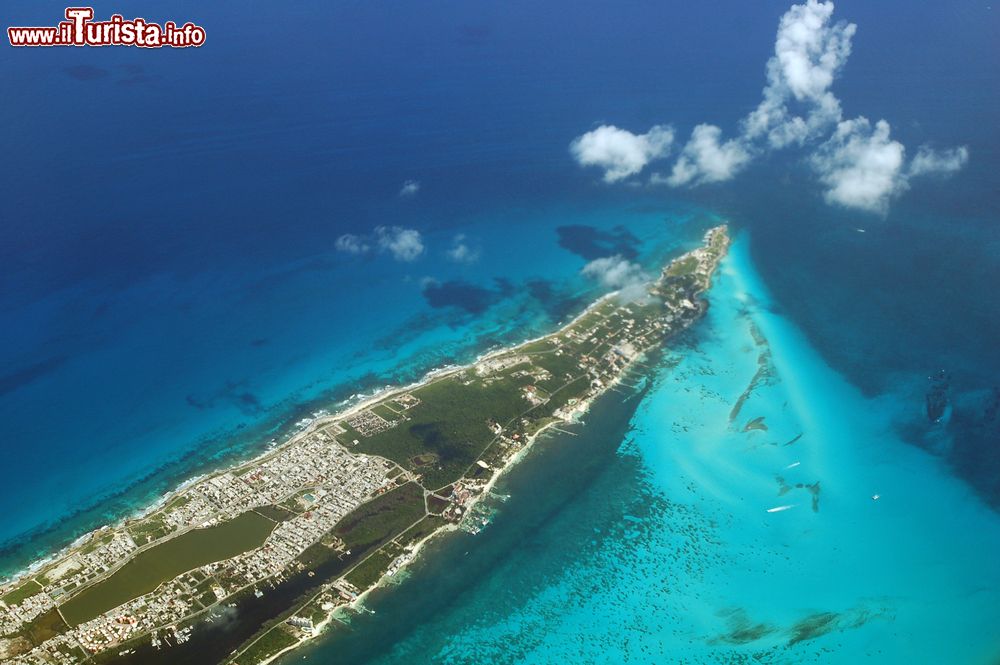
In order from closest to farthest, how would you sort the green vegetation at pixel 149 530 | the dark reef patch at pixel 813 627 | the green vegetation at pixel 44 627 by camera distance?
the green vegetation at pixel 44 627, the dark reef patch at pixel 813 627, the green vegetation at pixel 149 530

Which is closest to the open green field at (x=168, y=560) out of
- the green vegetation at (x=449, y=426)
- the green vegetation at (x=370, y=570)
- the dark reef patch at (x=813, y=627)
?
the green vegetation at (x=370, y=570)

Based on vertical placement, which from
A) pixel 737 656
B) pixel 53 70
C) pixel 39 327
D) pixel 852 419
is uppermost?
pixel 53 70

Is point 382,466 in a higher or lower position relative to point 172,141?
lower

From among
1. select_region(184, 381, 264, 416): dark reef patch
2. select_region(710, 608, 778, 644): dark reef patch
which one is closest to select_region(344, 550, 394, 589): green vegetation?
select_region(184, 381, 264, 416): dark reef patch

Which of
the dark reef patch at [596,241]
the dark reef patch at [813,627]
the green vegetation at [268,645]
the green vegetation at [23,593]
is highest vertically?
the dark reef patch at [596,241]

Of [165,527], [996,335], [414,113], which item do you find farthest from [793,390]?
[414,113]

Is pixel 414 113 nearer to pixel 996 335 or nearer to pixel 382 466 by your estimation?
pixel 382 466

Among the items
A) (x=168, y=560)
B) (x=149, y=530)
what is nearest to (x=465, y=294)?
(x=149, y=530)

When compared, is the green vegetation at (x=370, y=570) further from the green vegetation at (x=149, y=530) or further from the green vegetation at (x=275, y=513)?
the green vegetation at (x=149, y=530)
